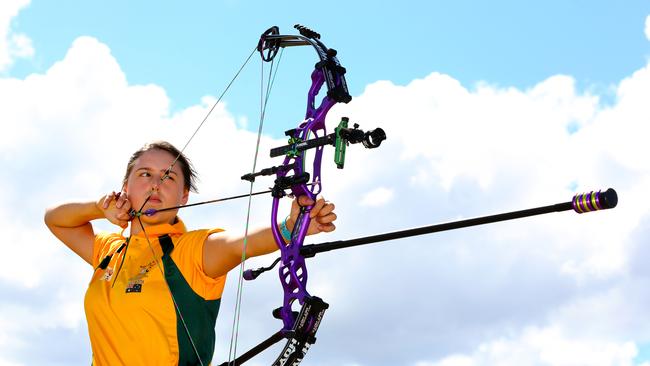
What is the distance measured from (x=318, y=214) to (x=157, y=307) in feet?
2.67

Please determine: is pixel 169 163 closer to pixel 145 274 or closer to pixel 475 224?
pixel 145 274

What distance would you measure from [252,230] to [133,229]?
2.52ft

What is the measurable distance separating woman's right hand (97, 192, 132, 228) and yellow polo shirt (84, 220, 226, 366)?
0.19m

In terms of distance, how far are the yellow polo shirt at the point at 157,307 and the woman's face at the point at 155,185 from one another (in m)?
0.09

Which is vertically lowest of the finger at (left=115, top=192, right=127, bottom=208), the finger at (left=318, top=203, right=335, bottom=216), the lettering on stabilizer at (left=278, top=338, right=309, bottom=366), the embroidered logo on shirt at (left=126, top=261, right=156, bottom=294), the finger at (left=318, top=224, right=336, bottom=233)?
the lettering on stabilizer at (left=278, top=338, right=309, bottom=366)

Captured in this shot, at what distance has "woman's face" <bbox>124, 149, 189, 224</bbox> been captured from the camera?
3.76 meters

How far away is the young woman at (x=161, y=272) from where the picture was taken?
342cm

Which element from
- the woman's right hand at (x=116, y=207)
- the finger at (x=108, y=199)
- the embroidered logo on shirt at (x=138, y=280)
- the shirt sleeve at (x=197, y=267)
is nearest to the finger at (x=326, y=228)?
the shirt sleeve at (x=197, y=267)

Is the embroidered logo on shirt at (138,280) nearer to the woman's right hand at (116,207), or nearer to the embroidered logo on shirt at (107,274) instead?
the embroidered logo on shirt at (107,274)

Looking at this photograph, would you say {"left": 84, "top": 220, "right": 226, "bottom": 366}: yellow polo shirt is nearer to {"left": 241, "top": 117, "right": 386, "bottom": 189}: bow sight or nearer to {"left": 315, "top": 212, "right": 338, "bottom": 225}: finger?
{"left": 241, "top": 117, "right": 386, "bottom": 189}: bow sight

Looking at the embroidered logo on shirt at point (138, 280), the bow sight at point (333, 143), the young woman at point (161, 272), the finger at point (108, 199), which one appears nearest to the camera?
the bow sight at point (333, 143)

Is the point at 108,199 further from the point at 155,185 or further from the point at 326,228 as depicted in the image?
the point at 326,228

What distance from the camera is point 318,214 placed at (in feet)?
10.3

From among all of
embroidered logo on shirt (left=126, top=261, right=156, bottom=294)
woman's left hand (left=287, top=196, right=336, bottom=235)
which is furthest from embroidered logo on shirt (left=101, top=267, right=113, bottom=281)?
woman's left hand (left=287, top=196, right=336, bottom=235)
